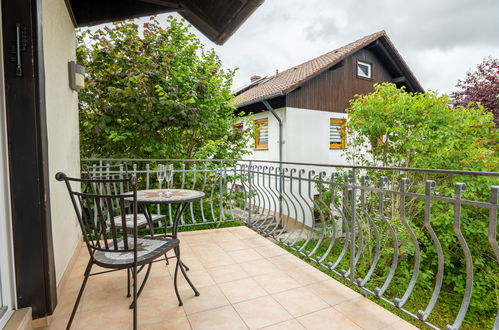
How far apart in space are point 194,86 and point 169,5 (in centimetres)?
152

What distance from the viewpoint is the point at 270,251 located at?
280cm

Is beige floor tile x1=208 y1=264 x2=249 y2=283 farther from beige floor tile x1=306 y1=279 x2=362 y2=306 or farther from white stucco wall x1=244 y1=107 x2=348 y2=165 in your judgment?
white stucco wall x1=244 y1=107 x2=348 y2=165

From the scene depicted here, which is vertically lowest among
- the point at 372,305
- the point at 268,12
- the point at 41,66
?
the point at 372,305

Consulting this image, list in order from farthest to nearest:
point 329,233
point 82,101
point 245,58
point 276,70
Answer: point 245,58 < point 276,70 < point 329,233 < point 82,101

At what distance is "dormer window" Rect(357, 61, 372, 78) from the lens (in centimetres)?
873

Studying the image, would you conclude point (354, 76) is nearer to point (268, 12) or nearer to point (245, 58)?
point (268, 12)

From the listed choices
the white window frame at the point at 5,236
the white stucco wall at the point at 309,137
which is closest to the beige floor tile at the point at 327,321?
the white window frame at the point at 5,236

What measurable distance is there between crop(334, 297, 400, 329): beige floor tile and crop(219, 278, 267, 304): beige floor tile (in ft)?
1.89

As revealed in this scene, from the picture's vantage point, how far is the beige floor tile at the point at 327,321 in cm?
156

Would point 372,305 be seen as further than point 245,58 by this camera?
No

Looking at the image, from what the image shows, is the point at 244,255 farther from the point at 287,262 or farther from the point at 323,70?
the point at 323,70

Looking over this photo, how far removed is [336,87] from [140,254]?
8.03m

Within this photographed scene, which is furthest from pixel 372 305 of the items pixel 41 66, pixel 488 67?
pixel 488 67

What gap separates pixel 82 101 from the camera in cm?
408
